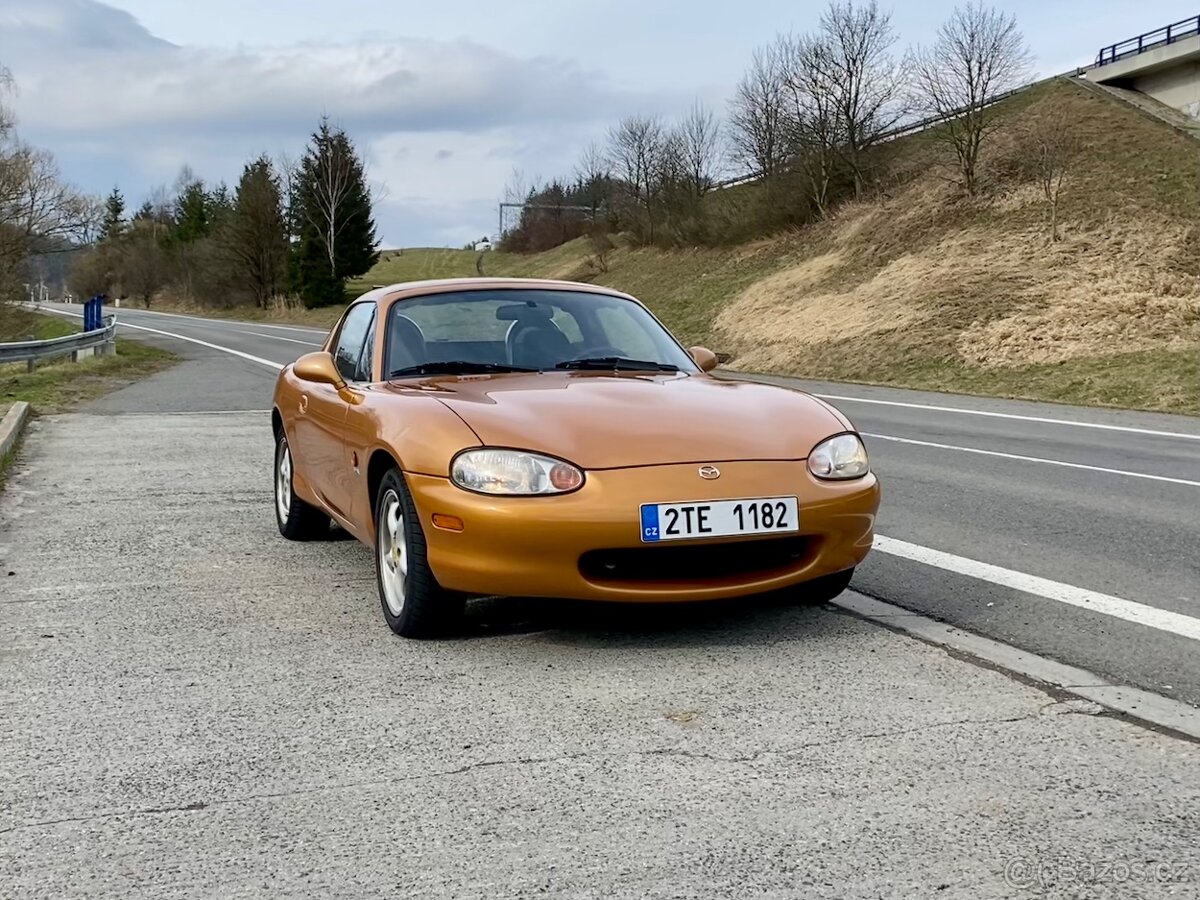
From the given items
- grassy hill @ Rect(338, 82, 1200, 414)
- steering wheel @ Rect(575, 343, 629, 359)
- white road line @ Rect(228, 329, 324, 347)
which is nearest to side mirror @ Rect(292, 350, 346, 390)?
steering wheel @ Rect(575, 343, 629, 359)

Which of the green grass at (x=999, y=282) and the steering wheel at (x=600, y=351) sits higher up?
the green grass at (x=999, y=282)

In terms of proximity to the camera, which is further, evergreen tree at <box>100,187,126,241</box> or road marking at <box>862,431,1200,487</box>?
evergreen tree at <box>100,187,126,241</box>

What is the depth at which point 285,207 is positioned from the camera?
2672 inches

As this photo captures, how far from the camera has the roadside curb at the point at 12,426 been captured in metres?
9.88

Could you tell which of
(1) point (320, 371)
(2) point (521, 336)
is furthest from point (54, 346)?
(2) point (521, 336)

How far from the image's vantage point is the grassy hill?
2139 centimetres

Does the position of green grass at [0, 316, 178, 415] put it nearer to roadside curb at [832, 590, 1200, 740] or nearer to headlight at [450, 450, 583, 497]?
headlight at [450, 450, 583, 497]

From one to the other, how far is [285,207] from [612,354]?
6627cm

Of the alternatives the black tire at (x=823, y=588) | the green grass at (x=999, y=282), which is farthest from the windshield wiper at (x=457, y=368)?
the green grass at (x=999, y=282)

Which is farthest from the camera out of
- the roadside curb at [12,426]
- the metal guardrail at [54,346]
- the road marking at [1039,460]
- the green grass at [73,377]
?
the metal guardrail at [54,346]

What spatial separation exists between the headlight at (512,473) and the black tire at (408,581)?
29 cm

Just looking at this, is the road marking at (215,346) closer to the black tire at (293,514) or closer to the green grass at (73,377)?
the green grass at (73,377)

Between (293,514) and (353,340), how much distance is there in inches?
42.4

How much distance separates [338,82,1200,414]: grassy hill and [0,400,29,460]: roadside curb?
1473 centimetres
